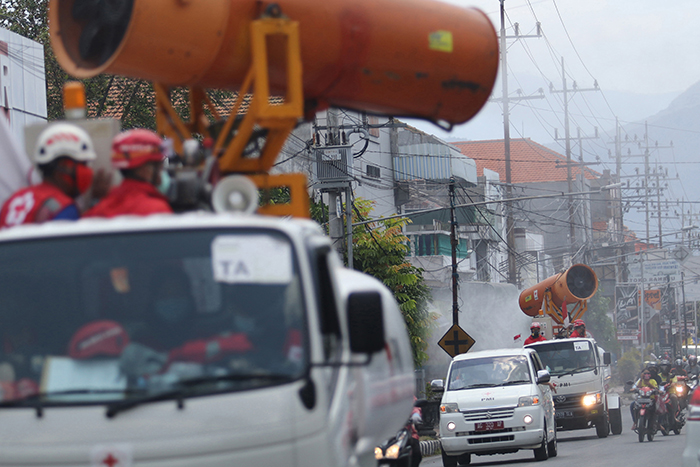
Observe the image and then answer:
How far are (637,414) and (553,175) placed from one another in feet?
231

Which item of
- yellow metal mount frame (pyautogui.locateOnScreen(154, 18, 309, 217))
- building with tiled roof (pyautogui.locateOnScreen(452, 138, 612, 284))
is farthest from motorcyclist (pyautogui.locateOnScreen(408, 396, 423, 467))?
building with tiled roof (pyautogui.locateOnScreen(452, 138, 612, 284))

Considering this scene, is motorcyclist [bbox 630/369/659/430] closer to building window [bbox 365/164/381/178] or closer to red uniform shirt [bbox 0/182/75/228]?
red uniform shirt [bbox 0/182/75/228]

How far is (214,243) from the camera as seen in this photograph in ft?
14.3

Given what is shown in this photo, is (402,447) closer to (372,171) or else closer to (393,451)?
(393,451)

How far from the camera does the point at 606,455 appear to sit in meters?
16.5

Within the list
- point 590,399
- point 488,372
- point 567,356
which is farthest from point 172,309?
point 567,356

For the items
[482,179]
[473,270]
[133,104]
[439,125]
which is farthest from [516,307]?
[439,125]

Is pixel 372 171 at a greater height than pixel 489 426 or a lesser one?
greater

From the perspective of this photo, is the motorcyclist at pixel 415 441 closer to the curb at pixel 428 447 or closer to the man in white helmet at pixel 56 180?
the man in white helmet at pixel 56 180

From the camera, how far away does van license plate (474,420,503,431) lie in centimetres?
1545

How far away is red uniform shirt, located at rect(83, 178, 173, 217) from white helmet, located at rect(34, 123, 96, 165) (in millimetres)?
270

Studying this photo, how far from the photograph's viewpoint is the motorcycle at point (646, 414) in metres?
20.4

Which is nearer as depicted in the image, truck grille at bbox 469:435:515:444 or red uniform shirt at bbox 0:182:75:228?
red uniform shirt at bbox 0:182:75:228

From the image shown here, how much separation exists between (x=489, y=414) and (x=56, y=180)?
11.5 m
